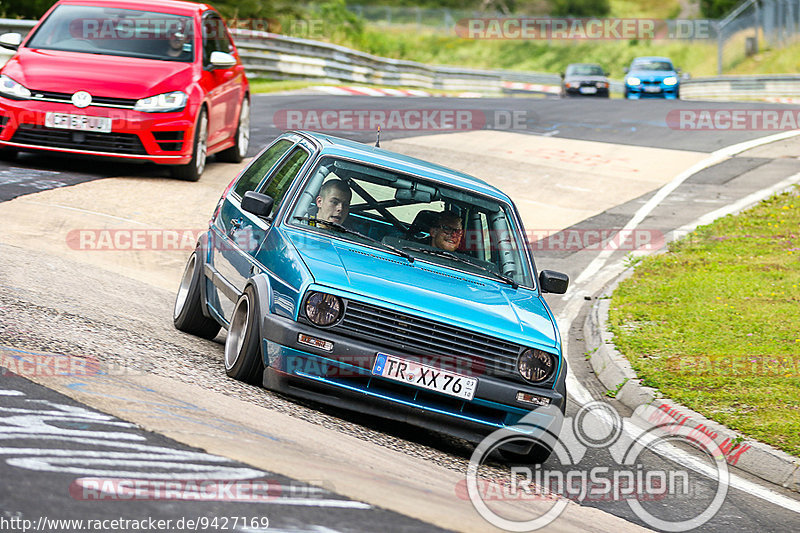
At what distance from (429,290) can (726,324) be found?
187 inches

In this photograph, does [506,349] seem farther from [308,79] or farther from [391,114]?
[308,79]

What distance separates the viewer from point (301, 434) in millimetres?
5578

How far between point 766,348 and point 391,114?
47.9 ft

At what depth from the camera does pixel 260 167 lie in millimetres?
8266

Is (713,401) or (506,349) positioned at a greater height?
(506,349)

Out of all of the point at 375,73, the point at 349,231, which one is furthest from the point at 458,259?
the point at 375,73

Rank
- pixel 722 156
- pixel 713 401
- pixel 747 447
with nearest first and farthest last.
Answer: pixel 747 447 → pixel 713 401 → pixel 722 156

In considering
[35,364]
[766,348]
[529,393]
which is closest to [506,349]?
[529,393]

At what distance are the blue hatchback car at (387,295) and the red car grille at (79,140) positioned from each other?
17.0 feet

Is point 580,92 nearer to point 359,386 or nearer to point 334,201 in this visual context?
point 334,201

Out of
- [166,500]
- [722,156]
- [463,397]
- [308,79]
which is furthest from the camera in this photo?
[308,79]
